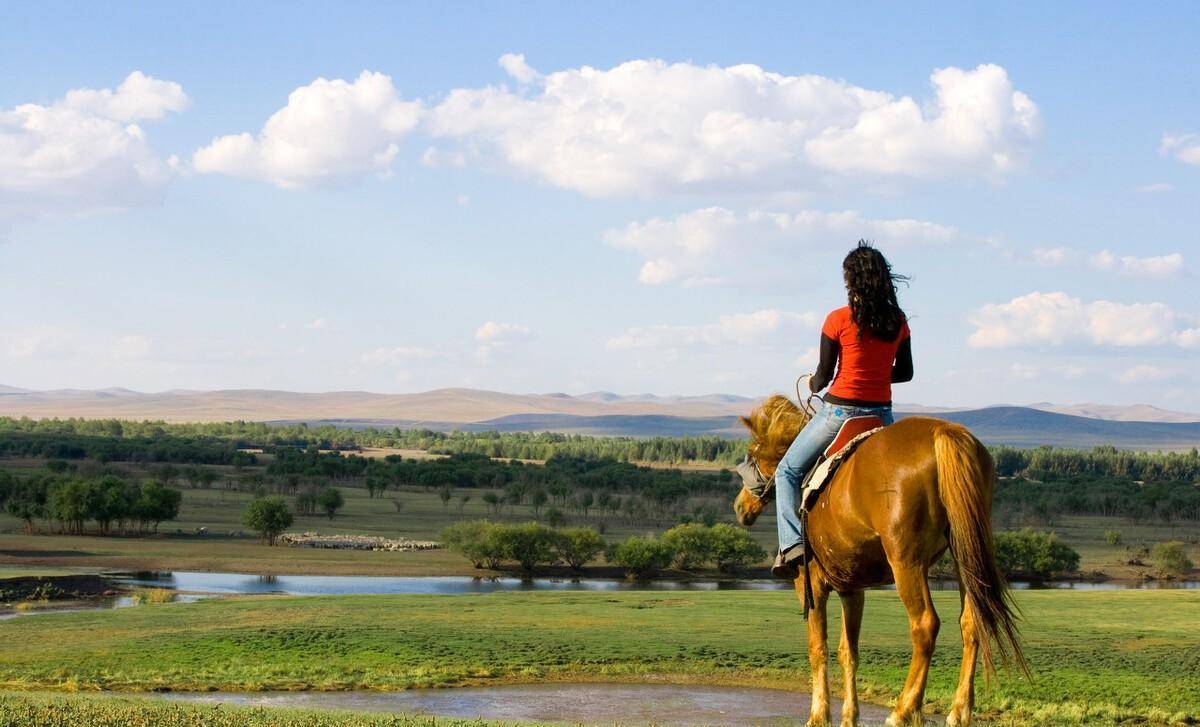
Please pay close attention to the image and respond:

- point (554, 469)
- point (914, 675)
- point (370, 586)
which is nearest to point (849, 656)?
point (914, 675)

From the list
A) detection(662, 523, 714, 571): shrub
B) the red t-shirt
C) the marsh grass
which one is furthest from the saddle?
detection(662, 523, 714, 571): shrub

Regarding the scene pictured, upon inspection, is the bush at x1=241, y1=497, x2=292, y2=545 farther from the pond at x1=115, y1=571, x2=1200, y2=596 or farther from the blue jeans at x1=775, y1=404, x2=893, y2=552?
the blue jeans at x1=775, y1=404, x2=893, y2=552

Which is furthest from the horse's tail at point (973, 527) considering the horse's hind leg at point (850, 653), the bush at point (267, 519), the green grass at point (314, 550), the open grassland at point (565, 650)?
the bush at point (267, 519)

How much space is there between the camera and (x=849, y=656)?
34.8 ft

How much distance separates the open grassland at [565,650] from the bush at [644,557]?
1190 inches

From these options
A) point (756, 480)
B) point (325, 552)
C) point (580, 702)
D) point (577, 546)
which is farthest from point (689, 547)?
point (756, 480)

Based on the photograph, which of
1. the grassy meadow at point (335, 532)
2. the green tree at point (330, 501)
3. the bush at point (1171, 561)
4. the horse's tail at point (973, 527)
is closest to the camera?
the horse's tail at point (973, 527)

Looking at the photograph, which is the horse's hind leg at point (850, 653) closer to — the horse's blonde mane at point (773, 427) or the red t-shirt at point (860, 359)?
the horse's blonde mane at point (773, 427)

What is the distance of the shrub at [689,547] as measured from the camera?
235 ft

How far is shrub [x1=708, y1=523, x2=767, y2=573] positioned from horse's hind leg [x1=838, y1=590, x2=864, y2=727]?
6197 cm

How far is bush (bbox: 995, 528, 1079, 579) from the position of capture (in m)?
71.4

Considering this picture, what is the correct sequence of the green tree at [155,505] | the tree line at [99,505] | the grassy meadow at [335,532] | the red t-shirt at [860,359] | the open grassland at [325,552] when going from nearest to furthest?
the red t-shirt at [860,359]
the open grassland at [325,552]
the grassy meadow at [335,532]
the tree line at [99,505]
the green tree at [155,505]

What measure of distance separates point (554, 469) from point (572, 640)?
5131 inches

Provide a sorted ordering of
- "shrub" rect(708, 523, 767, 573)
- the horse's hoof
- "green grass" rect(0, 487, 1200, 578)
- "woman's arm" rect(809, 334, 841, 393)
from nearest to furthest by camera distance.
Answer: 1. the horse's hoof
2. "woman's arm" rect(809, 334, 841, 393)
3. "green grass" rect(0, 487, 1200, 578)
4. "shrub" rect(708, 523, 767, 573)
